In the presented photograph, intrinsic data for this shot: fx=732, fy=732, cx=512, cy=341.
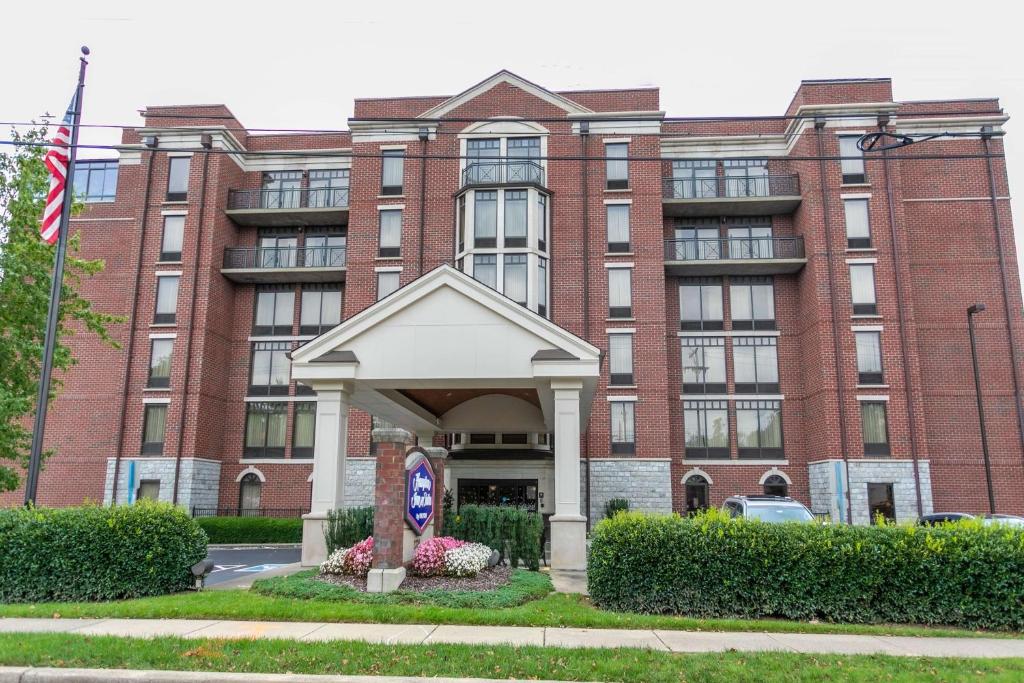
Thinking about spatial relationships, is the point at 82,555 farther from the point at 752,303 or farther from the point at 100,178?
the point at 100,178

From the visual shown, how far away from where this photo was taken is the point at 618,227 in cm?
3148

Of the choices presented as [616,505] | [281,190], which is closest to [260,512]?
[281,190]

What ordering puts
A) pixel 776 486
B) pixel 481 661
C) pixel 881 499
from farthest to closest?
pixel 776 486
pixel 881 499
pixel 481 661

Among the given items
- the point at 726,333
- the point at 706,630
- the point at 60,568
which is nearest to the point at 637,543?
the point at 706,630

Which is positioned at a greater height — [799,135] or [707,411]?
[799,135]

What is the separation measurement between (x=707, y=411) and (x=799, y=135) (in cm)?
1262

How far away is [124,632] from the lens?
8992 millimetres

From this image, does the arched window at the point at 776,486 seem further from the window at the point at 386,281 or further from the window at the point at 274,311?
the window at the point at 274,311

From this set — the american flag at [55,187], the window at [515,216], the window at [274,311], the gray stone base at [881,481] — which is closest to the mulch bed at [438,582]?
the american flag at [55,187]

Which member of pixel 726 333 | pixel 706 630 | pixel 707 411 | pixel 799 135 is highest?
pixel 799 135

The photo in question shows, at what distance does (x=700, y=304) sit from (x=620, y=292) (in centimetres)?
448

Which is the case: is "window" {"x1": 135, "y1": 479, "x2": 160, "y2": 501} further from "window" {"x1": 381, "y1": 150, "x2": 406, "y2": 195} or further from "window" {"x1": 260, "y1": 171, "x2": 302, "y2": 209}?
"window" {"x1": 381, "y1": 150, "x2": 406, "y2": 195}

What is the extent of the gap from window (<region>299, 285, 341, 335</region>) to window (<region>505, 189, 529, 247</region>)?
30.1 ft

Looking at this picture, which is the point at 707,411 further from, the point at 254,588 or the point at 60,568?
the point at 60,568
